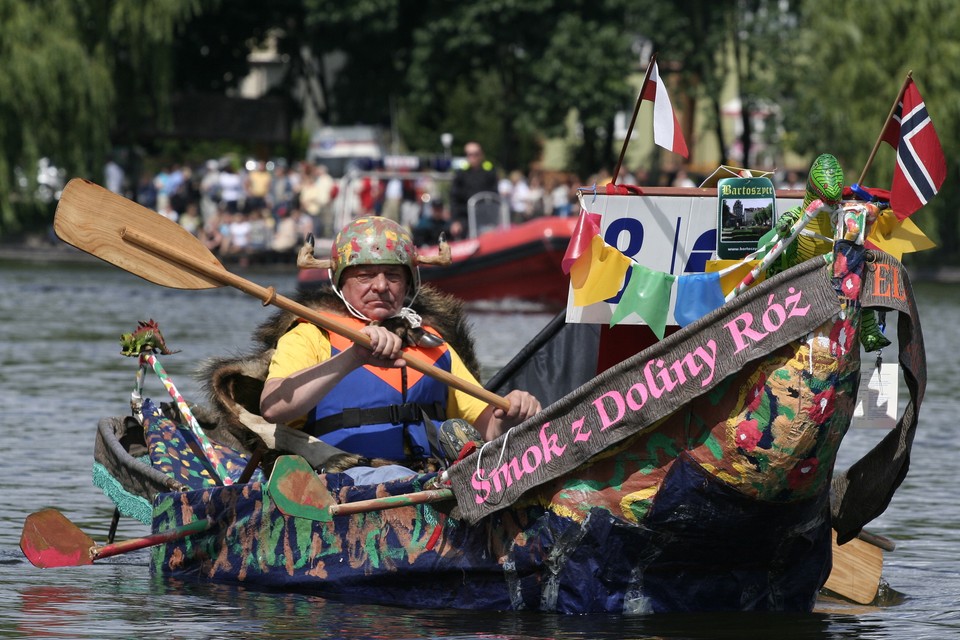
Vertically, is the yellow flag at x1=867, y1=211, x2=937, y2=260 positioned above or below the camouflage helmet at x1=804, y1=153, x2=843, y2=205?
below

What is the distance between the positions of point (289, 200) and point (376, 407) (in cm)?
2684

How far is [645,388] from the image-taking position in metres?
6.19

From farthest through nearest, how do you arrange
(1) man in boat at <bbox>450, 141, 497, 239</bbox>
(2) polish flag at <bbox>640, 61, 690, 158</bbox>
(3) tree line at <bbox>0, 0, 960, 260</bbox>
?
(3) tree line at <bbox>0, 0, 960, 260</bbox> < (1) man in boat at <bbox>450, 141, 497, 239</bbox> < (2) polish flag at <bbox>640, 61, 690, 158</bbox>

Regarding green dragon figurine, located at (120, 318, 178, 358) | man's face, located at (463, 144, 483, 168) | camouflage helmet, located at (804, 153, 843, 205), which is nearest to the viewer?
camouflage helmet, located at (804, 153, 843, 205)

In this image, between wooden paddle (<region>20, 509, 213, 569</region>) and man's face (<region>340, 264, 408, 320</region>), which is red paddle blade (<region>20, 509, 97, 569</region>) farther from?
man's face (<region>340, 264, 408, 320</region>)

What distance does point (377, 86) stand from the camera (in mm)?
45031

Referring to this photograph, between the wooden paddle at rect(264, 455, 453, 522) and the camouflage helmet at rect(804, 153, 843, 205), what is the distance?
161 centimetres

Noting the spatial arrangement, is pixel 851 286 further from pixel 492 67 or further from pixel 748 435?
pixel 492 67

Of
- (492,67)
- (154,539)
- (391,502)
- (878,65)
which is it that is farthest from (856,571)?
(492,67)

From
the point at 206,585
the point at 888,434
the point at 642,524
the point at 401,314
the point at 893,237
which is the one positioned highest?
the point at 893,237

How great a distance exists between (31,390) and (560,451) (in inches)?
340

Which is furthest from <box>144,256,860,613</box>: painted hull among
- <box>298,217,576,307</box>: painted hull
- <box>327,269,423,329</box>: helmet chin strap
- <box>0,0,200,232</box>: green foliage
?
<box>0,0,200,232</box>: green foliage

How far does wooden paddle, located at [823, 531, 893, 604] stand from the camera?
24.6 feet

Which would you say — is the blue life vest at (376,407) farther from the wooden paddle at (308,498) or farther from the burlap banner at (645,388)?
the burlap banner at (645,388)
